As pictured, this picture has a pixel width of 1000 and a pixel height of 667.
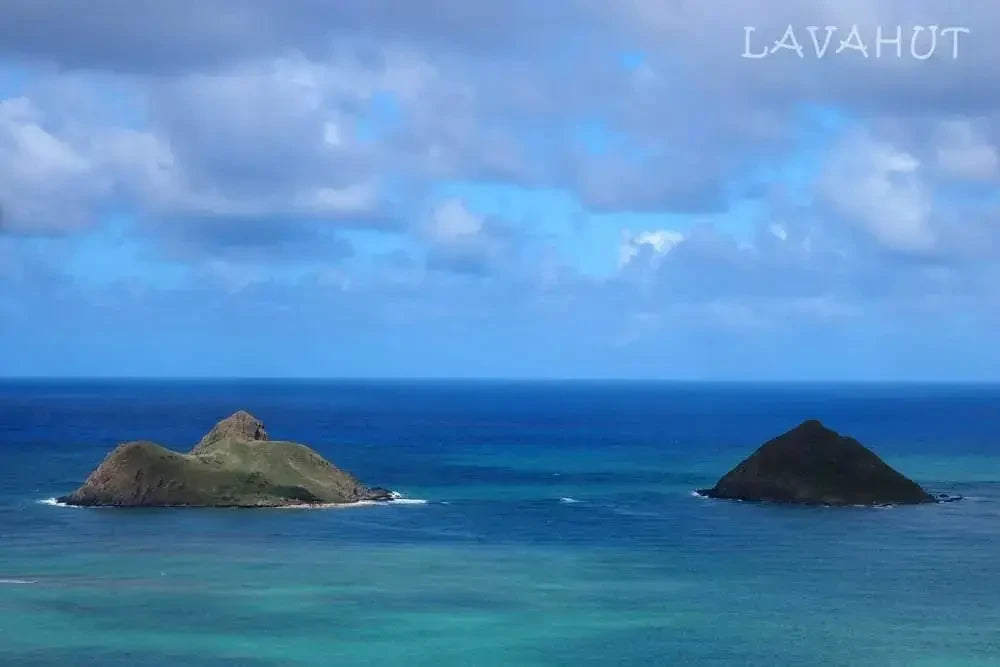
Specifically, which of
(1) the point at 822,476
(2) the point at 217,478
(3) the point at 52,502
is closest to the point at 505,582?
(2) the point at 217,478

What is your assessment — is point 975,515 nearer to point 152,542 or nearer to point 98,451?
point 152,542

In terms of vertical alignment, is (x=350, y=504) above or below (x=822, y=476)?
below

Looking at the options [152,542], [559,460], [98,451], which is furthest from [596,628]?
[98,451]

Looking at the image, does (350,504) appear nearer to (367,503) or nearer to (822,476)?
(367,503)

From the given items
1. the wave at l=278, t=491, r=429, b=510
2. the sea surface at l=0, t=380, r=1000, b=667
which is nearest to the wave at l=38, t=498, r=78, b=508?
the sea surface at l=0, t=380, r=1000, b=667

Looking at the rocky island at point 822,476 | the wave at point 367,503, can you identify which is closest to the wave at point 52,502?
the wave at point 367,503

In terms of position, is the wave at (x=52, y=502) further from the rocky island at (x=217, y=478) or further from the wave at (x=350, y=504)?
the rocky island at (x=217, y=478)

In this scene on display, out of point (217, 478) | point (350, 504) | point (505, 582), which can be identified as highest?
point (217, 478)
